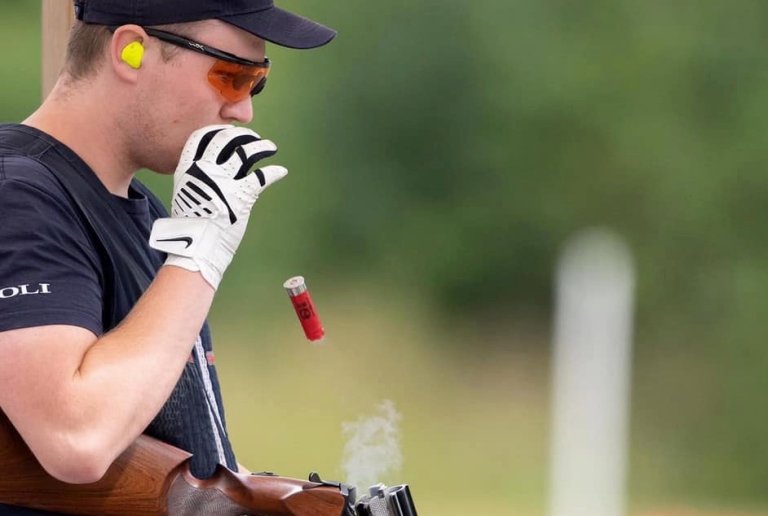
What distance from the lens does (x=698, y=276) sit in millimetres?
5484

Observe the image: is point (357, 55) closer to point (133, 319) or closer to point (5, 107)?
point (5, 107)

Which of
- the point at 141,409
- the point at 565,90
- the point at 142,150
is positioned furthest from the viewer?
the point at 565,90

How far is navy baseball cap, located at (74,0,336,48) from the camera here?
156 centimetres

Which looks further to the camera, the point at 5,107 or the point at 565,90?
the point at 565,90

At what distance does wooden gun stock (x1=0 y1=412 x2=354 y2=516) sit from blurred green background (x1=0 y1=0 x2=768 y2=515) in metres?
3.45

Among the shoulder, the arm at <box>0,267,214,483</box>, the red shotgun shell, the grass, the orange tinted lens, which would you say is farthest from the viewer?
the grass

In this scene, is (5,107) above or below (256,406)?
above

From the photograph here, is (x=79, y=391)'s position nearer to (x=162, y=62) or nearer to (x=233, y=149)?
(x=233, y=149)

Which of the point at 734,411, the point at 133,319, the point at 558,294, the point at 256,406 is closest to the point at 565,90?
the point at 558,294

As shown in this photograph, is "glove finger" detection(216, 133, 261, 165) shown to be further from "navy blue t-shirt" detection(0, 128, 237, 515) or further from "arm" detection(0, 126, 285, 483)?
"navy blue t-shirt" detection(0, 128, 237, 515)

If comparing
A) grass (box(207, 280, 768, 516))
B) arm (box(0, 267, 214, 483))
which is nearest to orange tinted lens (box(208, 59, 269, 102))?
arm (box(0, 267, 214, 483))

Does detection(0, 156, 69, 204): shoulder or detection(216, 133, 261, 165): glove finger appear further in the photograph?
detection(216, 133, 261, 165): glove finger

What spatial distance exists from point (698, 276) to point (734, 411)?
67cm

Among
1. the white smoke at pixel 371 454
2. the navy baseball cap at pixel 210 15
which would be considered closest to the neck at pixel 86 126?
the navy baseball cap at pixel 210 15
